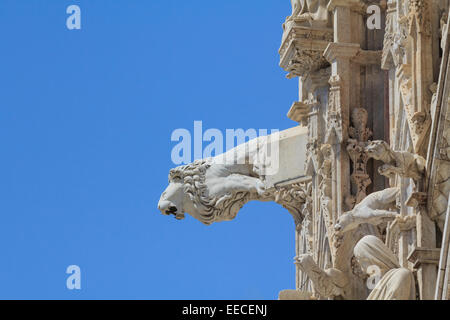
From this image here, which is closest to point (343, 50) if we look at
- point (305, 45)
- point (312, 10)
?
point (305, 45)

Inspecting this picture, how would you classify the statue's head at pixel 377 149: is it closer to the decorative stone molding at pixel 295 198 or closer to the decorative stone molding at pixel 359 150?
the decorative stone molding at pixel 359 150

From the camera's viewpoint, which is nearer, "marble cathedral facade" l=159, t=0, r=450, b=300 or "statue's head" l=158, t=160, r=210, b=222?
"marble cathedral facade" l=159, t=0, r=450, b=300

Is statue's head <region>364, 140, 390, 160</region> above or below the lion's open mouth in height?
below

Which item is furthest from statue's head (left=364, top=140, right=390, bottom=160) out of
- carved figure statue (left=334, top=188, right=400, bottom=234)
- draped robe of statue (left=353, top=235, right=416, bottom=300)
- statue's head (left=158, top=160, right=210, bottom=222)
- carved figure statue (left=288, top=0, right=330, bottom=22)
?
statue's head (left=158, top=160, right=210, bottom=222)

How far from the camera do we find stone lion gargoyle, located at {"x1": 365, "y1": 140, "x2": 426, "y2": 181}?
31.1 meters

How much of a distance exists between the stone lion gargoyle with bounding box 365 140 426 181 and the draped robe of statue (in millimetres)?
955

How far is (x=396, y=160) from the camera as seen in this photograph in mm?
31375

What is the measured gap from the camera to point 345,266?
35.4 metres

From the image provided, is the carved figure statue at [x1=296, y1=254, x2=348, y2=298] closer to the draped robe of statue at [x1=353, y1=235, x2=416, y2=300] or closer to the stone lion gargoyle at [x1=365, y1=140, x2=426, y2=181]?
the draped robe of statue at [x1=353, y1=235, x2=416, y2=300]

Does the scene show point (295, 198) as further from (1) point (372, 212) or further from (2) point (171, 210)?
(1) point (372, 212)

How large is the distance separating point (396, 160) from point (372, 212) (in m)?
1.43
